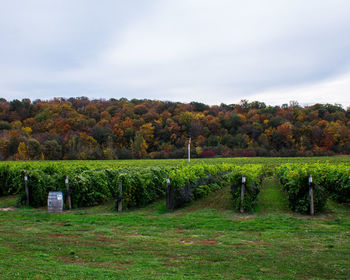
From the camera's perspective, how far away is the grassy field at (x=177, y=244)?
5498mm

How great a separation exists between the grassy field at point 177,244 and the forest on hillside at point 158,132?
187ft

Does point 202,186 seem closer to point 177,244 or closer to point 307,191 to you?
point 307,191

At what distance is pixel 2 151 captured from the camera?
67125 millimetres

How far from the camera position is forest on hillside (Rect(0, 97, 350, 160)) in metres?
67.9

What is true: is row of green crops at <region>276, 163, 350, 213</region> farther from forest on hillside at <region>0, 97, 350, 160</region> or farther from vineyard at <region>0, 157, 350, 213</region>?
forest on hillside at <region>0, 97, 350, 160</region>

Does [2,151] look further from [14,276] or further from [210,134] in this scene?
[14,276]

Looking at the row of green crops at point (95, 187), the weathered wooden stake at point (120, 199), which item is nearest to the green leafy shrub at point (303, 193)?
the row of green crops at point (95, 187)

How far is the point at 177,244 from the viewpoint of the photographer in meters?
7.59

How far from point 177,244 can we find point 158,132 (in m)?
76.1

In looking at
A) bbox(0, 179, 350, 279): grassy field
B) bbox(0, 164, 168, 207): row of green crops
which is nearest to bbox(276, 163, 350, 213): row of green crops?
bbox(0, 179, 350, 279): grassy field

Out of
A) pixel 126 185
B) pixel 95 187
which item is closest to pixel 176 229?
pixel 126 185

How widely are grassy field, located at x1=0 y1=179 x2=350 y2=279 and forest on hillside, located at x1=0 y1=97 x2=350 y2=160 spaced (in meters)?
56.9

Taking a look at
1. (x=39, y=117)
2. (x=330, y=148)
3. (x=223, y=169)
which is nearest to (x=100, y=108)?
(x=39, y=117)

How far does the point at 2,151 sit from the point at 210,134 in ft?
170
